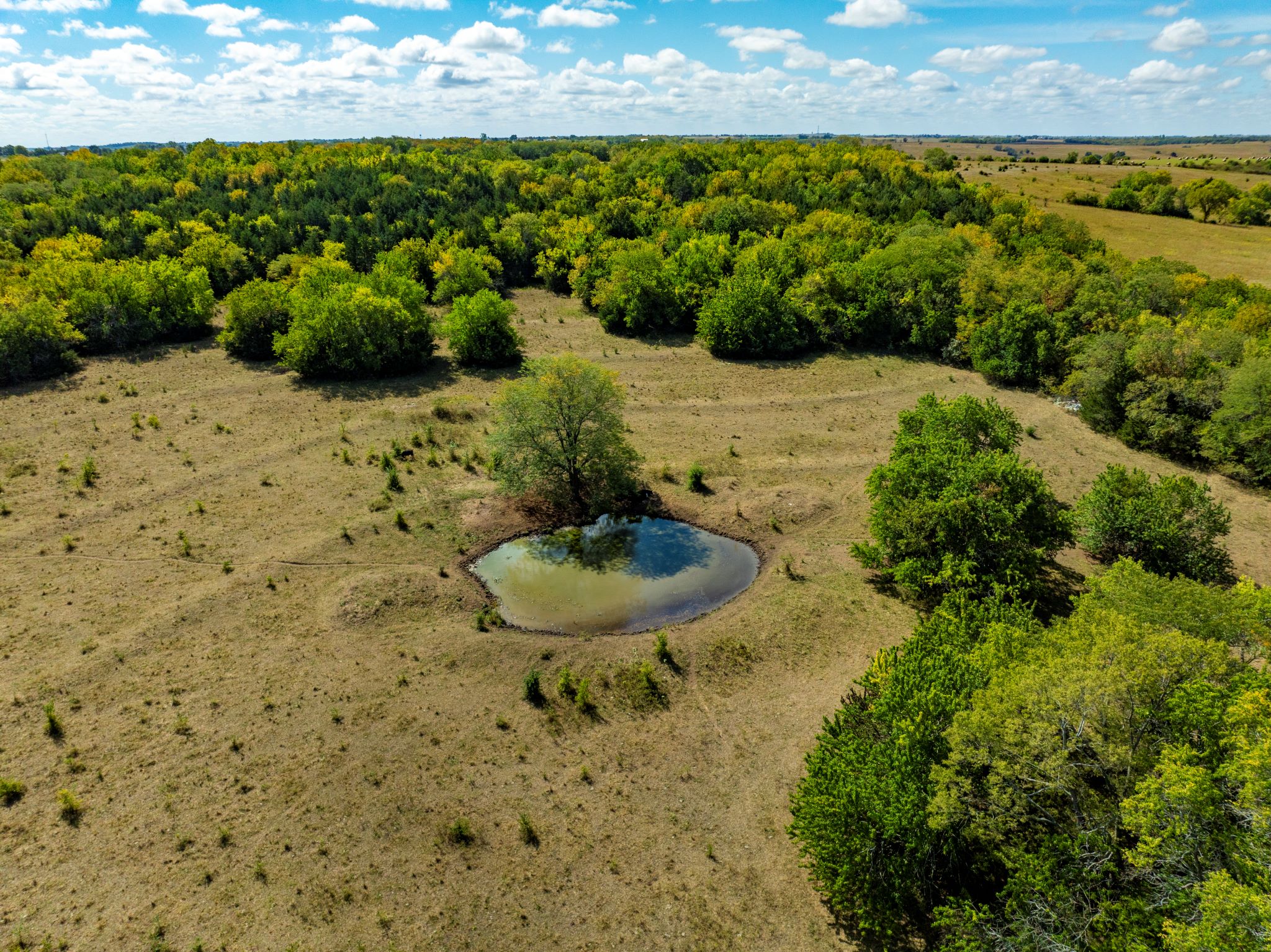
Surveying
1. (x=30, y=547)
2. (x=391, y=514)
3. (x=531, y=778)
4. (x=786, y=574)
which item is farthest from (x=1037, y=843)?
(x=30, y=547)

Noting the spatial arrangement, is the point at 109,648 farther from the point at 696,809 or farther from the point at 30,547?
the point at 696,809

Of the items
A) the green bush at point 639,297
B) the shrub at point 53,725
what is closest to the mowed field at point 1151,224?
the green bush at point 639,297

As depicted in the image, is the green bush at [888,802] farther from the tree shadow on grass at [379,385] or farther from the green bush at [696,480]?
the tree shadow on grass at [379,385]

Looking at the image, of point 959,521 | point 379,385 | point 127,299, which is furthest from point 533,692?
point 127,299

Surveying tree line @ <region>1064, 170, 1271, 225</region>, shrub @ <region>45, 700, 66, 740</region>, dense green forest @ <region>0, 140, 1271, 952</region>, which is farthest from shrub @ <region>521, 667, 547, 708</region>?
tree line @ <region>1064, 170, 1271, 225</region>

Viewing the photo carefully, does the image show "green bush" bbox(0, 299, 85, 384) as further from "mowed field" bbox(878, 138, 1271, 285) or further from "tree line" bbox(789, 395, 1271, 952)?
"mowed field" bbox(878, 138, 1271, 285)

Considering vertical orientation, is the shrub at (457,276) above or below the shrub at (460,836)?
above

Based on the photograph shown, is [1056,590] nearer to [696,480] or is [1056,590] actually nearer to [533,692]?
[696,480]
